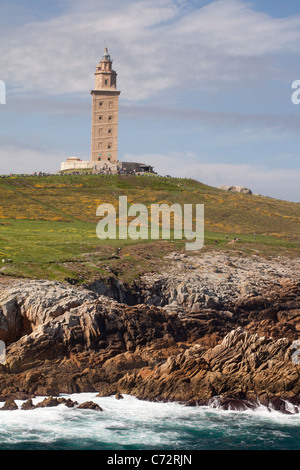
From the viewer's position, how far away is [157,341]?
58.8 meters

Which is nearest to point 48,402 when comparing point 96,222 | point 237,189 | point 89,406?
point 89,406

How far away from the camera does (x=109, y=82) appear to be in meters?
177

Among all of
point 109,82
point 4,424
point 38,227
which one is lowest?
point 4,424

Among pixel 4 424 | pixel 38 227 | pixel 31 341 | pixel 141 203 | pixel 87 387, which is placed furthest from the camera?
pixel 141 203

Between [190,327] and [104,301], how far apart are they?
9.34 meters

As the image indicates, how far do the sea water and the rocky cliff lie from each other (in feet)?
6.39

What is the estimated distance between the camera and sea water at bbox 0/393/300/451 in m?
40.1

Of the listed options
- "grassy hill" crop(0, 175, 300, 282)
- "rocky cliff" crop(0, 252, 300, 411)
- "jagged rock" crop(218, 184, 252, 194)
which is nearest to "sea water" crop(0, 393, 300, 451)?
"rocky cliff" crop(0, 252, 300, 411)

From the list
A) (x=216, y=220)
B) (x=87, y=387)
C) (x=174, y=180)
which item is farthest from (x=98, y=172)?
(x=87, y=387)

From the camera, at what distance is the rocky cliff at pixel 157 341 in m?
49.3

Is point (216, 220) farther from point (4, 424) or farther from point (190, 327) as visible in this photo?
point (4, 424)

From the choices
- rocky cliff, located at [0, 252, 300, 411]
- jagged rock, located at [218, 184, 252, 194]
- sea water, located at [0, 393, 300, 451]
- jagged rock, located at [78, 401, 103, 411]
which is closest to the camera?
sea water, located at [0, 393, 300, 451]

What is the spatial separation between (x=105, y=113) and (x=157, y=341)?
12685 centimetres

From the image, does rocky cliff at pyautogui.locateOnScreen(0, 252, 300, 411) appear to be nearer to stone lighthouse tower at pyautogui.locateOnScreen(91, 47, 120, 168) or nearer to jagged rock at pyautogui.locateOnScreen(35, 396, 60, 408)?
jagged rock at pyautogui.locateOnScreen(35, 396, 60, 408)
